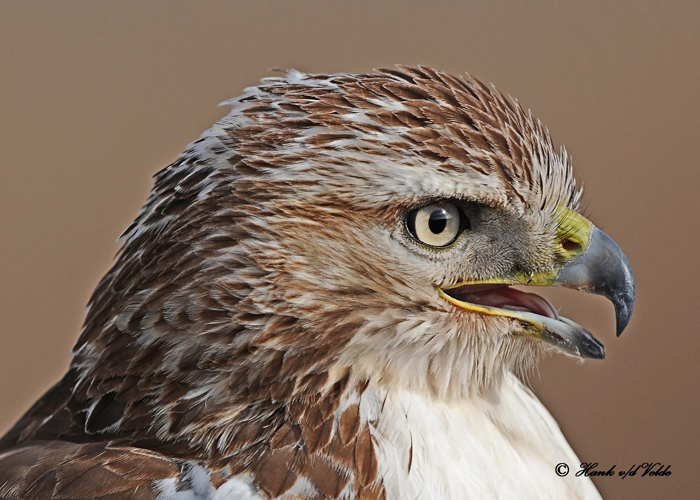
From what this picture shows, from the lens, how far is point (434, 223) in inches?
62.3

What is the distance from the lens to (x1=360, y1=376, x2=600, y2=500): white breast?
62.2 inches

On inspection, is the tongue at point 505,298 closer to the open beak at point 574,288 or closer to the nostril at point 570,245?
the open beak at point 574,288

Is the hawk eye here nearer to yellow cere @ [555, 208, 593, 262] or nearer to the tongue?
the tongue

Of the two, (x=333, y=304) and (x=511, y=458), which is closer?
(x=333, y=304)

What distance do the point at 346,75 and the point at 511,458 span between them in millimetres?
933

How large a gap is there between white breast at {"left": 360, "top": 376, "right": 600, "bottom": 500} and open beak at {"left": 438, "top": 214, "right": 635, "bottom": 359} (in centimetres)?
24

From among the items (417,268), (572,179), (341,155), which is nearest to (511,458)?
(417,268)

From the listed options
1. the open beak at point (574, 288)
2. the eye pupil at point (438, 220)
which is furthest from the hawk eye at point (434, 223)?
the open beak at point (574, 288)

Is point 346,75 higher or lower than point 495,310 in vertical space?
higher

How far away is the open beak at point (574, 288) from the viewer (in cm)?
166

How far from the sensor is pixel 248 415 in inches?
62.0

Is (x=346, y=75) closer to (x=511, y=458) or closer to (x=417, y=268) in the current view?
(x=417, y=268)

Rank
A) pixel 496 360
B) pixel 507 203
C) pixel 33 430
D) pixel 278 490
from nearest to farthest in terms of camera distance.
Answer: pixel 278 490 → pixel 507 203 → pixel 496 360 → pixel 33 430

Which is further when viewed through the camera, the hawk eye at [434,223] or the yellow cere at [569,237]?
the yellow cere at [569,237]
